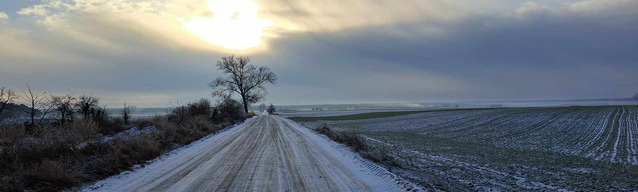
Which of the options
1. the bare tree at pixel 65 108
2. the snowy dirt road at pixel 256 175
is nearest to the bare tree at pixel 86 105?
the bare tree at pixel 65 108

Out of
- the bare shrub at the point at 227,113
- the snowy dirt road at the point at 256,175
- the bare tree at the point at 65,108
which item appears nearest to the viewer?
the snowy dirt road at the point at 256,175

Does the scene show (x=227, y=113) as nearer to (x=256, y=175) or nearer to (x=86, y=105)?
(x=86, y=105)

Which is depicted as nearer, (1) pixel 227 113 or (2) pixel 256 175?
(2) pixel 256 175

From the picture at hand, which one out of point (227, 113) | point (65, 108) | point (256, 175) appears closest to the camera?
point (256, 175)

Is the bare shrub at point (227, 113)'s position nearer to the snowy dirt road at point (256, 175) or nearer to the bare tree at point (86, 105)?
the bare tree at point (86, 105)

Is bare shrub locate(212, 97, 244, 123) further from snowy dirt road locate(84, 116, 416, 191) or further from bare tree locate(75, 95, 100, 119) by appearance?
snowy dirt road locate(84, 116, 416, 191)

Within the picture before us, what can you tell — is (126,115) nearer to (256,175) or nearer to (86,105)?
(86,105)

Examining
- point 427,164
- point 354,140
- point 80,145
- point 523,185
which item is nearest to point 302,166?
point 427,164

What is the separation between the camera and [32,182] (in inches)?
378

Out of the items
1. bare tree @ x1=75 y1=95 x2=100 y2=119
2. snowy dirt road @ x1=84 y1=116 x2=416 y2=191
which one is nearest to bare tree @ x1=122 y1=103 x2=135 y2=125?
bare tree @ x1=75 y1=95 x2=100 y2=119

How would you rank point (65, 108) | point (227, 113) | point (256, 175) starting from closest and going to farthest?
point (256, 175) → point (65, 108) → point (227, 113)

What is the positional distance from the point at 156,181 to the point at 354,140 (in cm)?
1212

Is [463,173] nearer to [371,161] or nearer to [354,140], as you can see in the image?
[371,161]

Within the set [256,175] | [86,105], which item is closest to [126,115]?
[86,105]
